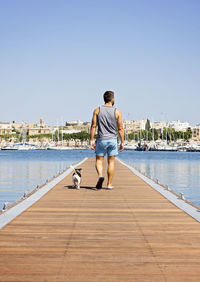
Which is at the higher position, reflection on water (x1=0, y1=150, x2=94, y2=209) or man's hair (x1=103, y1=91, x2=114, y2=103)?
man's hair (x1=103, y1=91, x2=114, y2=103)

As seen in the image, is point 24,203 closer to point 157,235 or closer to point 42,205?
point 42,205

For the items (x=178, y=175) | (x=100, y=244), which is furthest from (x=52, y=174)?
(x=100, y=244)

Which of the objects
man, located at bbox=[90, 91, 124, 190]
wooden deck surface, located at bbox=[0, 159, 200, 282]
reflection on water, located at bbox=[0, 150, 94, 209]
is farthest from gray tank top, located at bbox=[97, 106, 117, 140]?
reflection on water, located at bbox=[0, 150, 94, 209]

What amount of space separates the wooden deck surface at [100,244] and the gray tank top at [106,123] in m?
2.12

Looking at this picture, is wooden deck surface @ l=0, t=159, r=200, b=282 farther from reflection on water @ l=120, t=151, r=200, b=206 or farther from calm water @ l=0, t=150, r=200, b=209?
reflection on water @ l=120, t=151, r=200, b=206

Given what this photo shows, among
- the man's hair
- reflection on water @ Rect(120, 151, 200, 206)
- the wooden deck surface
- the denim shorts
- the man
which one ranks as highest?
the man's hair

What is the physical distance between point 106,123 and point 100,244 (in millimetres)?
5287

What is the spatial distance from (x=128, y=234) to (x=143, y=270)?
160 cm

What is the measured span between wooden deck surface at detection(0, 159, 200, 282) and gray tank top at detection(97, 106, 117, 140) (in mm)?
2125

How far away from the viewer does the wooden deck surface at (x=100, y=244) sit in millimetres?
4473

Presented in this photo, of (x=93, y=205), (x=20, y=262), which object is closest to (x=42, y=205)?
(x=93, y=205)

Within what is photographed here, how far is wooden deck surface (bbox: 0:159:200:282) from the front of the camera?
4473 millimetres

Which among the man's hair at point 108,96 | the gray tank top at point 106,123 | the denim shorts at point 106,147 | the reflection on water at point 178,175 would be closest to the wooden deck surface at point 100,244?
the denim shorts at point 106,147

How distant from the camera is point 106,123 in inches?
417
